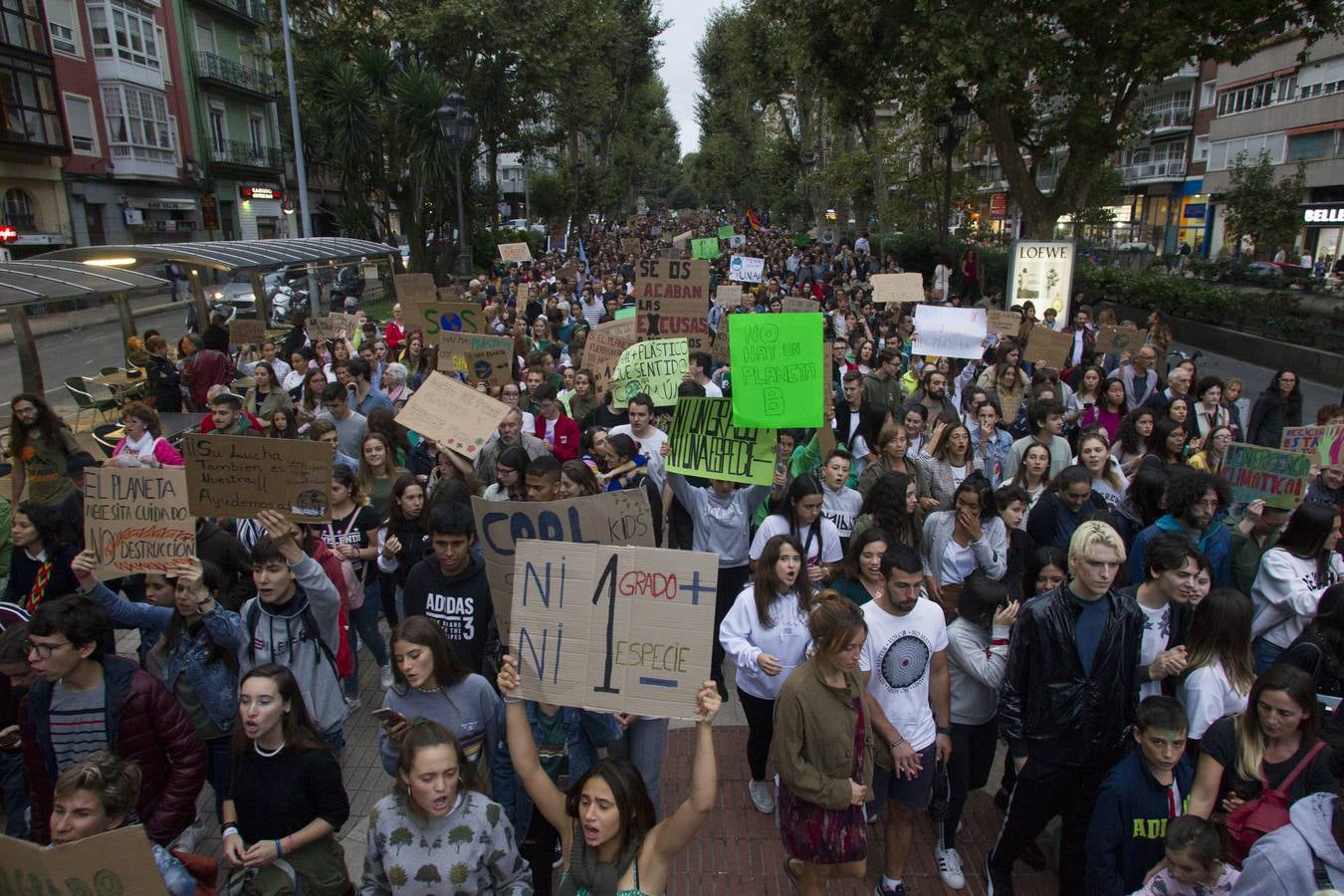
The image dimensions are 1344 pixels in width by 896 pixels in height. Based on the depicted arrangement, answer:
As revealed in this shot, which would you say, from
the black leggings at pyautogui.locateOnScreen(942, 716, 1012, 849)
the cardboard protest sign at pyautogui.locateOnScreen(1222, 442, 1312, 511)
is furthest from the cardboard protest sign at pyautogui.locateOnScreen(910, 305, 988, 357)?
the black leggings at pyautogui.locateOnScreen(942, 716, 1012, 849)

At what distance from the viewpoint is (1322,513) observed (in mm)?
4379

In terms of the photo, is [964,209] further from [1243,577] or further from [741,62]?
[1243,577]

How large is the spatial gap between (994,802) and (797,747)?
2.02 meters

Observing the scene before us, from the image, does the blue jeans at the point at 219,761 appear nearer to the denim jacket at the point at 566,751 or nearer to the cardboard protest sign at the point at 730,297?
the denim jacket at the point at 566,751

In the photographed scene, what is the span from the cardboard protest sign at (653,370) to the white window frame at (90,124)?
3454cm

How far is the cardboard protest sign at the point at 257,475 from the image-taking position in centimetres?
487

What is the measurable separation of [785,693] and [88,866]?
2.42 metres

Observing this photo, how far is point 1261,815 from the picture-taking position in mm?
3180

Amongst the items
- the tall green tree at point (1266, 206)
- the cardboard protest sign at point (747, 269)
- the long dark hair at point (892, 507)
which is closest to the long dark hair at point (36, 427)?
the long dark hair at point (892, 507)

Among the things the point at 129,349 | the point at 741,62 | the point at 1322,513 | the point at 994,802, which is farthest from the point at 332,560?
the point at 741,62

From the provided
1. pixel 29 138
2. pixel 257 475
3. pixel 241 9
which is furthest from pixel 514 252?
pixel 241 9

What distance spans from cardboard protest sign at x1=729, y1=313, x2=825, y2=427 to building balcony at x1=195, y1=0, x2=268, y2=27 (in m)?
44.1

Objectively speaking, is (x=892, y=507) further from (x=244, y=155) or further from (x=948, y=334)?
(x=244, y=155)

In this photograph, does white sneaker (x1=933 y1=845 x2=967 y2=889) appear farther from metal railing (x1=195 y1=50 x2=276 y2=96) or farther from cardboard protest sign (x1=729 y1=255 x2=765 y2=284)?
metal railing (x1=195 y1=50 x2=276 y2=96)
